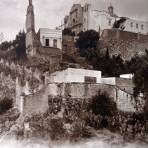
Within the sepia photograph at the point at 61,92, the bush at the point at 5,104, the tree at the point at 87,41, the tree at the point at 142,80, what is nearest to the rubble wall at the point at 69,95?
the sepia photograph at the point at 61,92

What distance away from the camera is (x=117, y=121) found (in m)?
4.76

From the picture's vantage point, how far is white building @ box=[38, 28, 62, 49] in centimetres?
677

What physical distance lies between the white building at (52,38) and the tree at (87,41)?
36 cm

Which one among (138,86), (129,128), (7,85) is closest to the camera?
(129,128)

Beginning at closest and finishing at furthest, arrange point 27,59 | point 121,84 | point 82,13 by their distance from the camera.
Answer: point 121,84 → point 27,59 → point 82,13

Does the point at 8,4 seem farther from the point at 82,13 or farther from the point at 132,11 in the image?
the point at 82,13

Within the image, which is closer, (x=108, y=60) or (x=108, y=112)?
(x=108, y=112)

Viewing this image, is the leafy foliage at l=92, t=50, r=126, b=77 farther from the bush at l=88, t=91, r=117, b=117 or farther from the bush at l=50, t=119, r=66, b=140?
the bush at l=50, t=119, r=66, b=140

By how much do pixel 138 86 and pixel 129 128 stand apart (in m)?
0.53

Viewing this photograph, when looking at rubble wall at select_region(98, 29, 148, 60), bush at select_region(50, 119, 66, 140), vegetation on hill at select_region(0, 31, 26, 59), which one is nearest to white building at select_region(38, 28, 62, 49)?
vegetation on hill at select_region(0, 31, 26, 59)

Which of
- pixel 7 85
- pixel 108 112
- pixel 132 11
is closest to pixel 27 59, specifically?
pixel 7 85

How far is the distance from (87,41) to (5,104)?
2382 millimetres

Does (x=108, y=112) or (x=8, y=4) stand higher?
(x=8, y=4)

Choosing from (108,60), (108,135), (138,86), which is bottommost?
(108,135)
